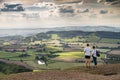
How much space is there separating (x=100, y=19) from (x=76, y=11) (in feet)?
31.4

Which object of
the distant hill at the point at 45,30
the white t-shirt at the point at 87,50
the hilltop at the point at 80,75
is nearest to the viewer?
the hilltop at the point at 80,75

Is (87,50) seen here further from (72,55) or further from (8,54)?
(8,54)

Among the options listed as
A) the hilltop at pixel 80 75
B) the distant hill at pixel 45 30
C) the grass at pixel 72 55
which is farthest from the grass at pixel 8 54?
the hilltop at pixel 80 75

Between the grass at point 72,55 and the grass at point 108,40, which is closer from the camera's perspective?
the grass at point 72,55

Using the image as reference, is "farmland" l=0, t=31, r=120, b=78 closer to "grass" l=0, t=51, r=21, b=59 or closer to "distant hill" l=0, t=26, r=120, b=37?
"grass" l=0, t=51, r=21, b=59

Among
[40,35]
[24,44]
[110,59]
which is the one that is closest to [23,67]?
Answer: [110,59]

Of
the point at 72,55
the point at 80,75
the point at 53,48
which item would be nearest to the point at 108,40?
the point at 53,48

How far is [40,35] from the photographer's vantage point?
13200cm

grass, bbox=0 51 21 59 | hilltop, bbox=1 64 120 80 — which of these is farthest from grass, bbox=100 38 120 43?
hilltop, bbox=1 64 120 80

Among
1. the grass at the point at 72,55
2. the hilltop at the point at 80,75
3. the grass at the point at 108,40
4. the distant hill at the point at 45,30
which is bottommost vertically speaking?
the grass at the point at 108,40

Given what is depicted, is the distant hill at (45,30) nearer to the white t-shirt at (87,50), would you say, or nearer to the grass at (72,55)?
the grass at (72,55)

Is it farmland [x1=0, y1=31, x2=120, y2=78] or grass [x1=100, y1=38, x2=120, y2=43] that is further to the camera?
grass [x1=100, y1=38, x2=120, y2=43]

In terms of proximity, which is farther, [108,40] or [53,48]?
[108,40]

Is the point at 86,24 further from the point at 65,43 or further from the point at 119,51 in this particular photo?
the point at 119,51
